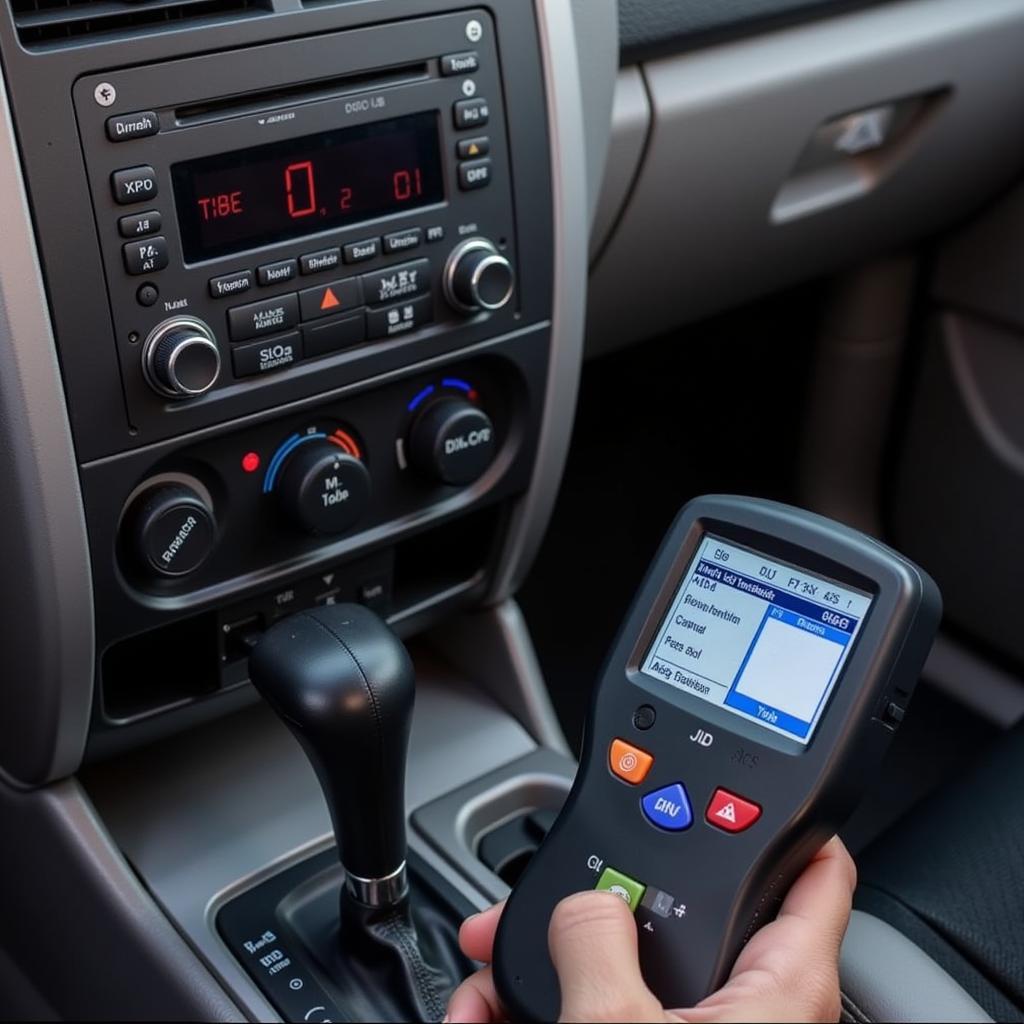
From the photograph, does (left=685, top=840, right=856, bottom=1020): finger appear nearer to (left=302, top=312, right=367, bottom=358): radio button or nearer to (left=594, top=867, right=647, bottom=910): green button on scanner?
(left=594, top=867, right=647, bottom=910): green button on scanner

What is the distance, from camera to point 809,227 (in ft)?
4.31

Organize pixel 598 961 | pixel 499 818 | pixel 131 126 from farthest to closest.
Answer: pixel 499 818
pixel 131 126
pixel 598 961

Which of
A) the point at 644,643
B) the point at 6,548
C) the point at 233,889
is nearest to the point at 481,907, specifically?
the point at 233,889

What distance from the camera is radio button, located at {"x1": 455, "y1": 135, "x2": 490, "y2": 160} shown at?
2.73ft

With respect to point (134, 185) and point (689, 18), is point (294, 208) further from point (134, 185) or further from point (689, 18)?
point (689, 18)

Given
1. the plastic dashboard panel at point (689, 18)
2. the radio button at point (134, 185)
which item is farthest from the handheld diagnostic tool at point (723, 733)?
the plastic dashboard panel at point (689, 18)

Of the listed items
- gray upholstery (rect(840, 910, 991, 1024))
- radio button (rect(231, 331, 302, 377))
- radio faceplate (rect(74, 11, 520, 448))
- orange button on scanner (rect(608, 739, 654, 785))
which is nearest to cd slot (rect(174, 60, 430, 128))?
radio faceplate (rect(74, 11, 520, 448))

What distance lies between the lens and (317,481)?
0.82m

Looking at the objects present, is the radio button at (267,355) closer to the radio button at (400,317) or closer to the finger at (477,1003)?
the radio button at (400,317)

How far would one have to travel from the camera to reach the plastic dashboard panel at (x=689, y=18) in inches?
39.7

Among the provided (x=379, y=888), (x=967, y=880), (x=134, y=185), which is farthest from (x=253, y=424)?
(x=967, y=880)

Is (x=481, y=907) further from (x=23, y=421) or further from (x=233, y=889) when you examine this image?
(x=23, y=421)

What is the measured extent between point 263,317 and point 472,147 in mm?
160

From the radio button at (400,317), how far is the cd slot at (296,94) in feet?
0.38
